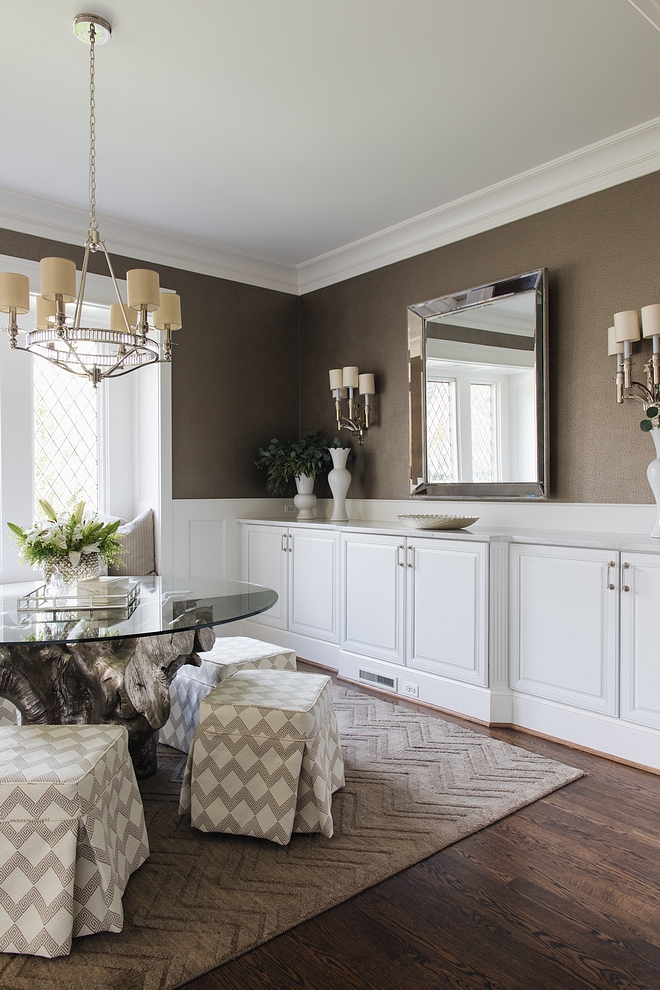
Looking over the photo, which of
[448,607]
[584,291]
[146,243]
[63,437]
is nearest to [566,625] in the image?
[448,607]

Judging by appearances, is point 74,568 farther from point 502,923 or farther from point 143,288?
point 502,923

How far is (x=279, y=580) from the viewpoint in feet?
14.7

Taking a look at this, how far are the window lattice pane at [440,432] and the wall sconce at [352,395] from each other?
20.0 inches

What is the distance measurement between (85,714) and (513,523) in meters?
2.38

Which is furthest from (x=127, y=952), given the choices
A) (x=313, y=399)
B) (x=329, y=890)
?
(x=313, y=399)

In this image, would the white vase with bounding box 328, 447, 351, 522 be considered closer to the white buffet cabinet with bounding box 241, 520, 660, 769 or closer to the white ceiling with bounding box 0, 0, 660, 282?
the white buffet cabinet with bounding box 241, 520, 660, 769

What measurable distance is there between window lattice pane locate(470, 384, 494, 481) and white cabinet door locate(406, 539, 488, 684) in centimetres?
61

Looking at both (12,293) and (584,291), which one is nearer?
(12,293)

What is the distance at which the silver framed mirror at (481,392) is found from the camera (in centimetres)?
351

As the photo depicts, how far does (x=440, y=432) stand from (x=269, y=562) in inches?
56.8

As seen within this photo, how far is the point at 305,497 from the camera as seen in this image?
4.71 metres

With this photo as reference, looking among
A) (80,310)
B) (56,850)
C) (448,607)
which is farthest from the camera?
(448,607)

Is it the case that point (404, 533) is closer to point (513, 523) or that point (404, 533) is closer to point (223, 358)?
point (513, 523)

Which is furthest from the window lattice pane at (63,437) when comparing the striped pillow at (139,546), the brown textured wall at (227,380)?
the brown textured wall at (227,380)
